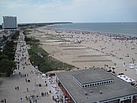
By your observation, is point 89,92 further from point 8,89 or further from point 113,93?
point 8,89

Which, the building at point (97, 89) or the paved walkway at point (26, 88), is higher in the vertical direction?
→ the building at point (97, 89)

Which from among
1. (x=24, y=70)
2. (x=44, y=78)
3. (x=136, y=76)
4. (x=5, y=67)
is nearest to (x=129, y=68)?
(x=136, y=76)

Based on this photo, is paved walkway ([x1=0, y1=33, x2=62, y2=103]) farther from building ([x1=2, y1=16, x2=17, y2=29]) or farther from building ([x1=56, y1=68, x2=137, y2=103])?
building ([x1=2, y1=16, x2=17, y2=29])

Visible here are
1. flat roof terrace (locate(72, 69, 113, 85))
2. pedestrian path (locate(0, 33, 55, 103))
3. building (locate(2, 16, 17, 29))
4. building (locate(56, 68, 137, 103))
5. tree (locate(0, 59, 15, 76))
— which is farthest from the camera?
building (locate(2, 16, 17, 29))

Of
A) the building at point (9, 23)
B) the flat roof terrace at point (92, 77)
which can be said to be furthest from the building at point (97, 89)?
the building at point (9, 23)

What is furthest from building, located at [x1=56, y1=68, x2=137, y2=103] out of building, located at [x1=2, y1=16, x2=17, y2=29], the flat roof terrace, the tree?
building, located at [x1=2, y1=16, x2=17, y2=29]

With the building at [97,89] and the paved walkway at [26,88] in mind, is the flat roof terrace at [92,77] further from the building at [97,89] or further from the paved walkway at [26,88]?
the paved walkway at [26,88]

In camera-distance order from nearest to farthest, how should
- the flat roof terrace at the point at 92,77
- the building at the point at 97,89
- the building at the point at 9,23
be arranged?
the building at the point at 97,89, the flat roof terrace at the point at 92,77, the building at the point at 9,23

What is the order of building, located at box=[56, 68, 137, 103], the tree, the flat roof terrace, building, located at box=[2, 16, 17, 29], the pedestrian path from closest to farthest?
1. building, located at box=[56, 68, 137, 103]
2. the flat roof terrace
3. the pedestrian path
4. the tree
5. building, located at box=[2, 16, 17, 29]

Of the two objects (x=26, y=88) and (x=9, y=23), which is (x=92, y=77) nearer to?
(x=26, y=88)
